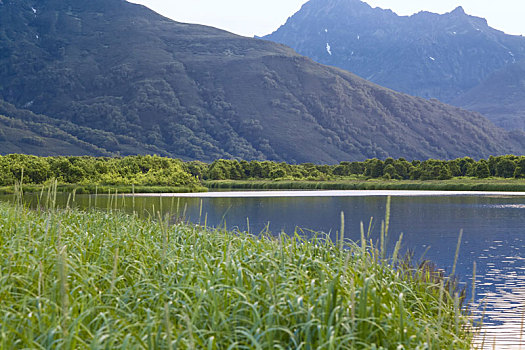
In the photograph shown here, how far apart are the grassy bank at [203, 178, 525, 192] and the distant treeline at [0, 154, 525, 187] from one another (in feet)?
8.67

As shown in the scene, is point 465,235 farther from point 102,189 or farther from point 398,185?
point 398,185

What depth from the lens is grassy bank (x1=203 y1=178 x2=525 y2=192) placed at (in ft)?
203

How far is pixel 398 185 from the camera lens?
2687 inches

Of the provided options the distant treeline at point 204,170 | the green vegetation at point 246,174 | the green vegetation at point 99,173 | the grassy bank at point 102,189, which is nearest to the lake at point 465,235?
the grassy bank at point 102,189

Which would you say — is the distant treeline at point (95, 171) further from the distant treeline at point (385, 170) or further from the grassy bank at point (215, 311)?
the grassy bank at point (215, 311)

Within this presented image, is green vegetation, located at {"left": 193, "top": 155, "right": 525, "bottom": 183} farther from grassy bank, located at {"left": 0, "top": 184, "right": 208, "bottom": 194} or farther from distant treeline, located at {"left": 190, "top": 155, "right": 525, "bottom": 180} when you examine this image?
grassy bank, located at {"left": 0, "top": 184, "right": 208, "bottom": 194}

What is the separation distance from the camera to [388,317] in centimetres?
595

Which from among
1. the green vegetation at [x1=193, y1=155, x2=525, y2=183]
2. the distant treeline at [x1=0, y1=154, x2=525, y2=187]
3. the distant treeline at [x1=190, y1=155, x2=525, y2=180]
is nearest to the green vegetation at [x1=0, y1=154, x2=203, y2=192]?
the distant treeline at [x1=0, y1=154, x2=525, y2=187]

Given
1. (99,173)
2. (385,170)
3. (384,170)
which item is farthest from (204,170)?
(99,173)

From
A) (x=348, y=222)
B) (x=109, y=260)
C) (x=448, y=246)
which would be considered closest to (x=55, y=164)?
(x=348, y=222)

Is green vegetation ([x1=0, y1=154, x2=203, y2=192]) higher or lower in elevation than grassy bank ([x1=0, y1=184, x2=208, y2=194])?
higher

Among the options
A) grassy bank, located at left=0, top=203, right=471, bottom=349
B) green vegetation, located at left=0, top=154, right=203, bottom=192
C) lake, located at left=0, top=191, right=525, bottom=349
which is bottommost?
green vegetation, located at left=0, top=154, right=203, bottom=192

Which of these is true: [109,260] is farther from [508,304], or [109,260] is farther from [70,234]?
[508,304]

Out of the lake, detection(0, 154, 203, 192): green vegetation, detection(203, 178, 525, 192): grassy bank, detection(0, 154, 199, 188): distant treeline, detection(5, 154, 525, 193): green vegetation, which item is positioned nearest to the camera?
the lake
